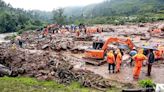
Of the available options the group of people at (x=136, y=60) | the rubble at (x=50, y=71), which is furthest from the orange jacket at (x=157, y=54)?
the rubble at (x=50, y=71)

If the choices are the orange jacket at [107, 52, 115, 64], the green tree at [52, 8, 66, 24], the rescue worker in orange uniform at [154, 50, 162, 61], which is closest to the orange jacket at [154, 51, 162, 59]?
the rescue worker in orange uniform at [154, 50, 162, 61]

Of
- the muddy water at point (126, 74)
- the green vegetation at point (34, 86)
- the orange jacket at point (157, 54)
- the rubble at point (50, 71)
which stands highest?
the green vegetation at point (34, 86)

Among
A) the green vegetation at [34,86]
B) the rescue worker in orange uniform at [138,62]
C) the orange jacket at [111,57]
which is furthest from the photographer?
the orange jacket at [111,57]

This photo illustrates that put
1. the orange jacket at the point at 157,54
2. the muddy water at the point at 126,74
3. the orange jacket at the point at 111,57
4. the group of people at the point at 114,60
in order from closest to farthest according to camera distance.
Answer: the muddy water at the point at 126,74, the orange jacket at the point at 111,57, the group of people at the point at 114,60, the orange jacket at the point at 157,54

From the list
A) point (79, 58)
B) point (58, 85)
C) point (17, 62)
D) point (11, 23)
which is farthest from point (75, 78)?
point (11, 23)

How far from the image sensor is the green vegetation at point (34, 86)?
1952 centimetres

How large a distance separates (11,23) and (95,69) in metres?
74.8

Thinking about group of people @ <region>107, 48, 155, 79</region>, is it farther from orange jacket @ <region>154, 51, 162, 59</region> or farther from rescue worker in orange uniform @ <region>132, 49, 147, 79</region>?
orange jacket @ <region>154, 51, 162, 59</region>

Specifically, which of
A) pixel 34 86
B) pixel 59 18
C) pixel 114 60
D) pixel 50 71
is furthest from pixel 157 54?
pixel 59 18

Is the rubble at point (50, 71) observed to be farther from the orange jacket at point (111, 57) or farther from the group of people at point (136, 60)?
the group of people at point (136, 60)

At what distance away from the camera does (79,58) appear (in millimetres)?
32469

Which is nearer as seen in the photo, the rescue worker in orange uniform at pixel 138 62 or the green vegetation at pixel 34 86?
the green vegetation at pixel 34 86

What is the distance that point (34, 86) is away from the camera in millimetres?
20375

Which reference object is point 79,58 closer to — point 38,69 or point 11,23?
point 38,69
